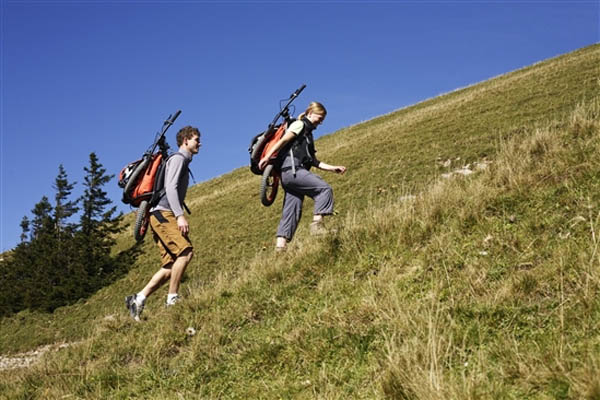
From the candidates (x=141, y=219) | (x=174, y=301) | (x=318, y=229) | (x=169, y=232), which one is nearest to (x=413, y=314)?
(x=318, y=229)

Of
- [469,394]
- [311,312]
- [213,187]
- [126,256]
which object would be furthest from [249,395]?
[213,187]

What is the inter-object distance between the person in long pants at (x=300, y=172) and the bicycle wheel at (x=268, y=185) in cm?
15

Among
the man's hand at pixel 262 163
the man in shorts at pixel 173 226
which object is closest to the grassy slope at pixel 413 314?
the man in shorts at pixel 173 226

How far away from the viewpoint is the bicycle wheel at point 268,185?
26.0 feet

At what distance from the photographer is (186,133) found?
7.67 metres

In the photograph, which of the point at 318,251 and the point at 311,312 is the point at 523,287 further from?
the point at 318,251

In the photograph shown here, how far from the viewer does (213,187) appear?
33750 mm

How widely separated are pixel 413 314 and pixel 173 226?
4.28 metres

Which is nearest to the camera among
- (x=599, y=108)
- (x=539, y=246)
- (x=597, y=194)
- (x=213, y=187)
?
(x=539, y=246)

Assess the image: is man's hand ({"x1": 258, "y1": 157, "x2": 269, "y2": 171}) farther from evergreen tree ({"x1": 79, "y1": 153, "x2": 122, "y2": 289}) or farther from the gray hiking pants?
evergreen tree ({"x1": 79, "y1": 153, "x2": 122, "y2": 289})

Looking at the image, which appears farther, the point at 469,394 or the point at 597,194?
the point at 597,194

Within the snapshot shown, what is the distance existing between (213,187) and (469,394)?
3170 centimetres

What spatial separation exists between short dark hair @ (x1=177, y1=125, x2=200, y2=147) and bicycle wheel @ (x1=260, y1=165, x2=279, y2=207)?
1.21 meters

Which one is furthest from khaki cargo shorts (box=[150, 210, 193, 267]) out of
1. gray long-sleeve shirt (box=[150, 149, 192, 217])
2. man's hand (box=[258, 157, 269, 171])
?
man's hand (box=[258, 157, 269, 171])
